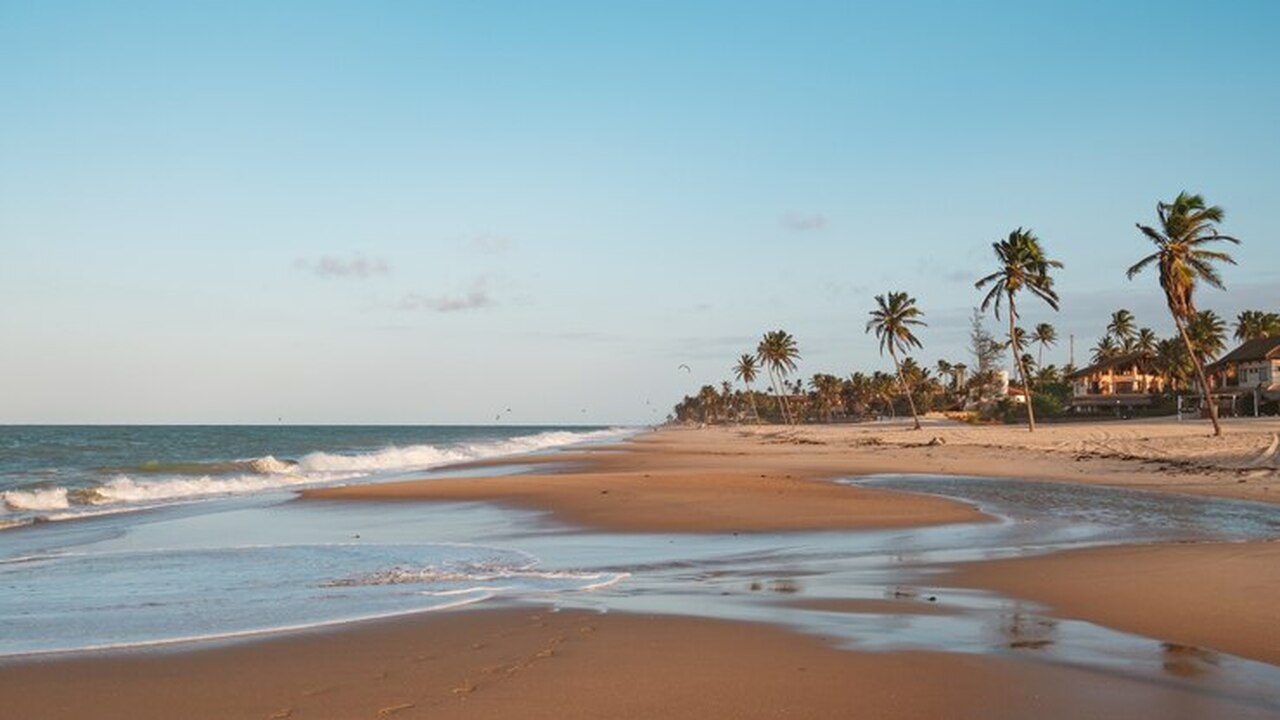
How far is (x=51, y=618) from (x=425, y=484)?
2366 cm

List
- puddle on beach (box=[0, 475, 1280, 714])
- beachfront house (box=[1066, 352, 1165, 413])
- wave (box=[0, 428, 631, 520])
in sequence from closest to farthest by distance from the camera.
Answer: puddle on beach (box=[0, 475, 1280, 714]), wave (box=[0, 428, 631, 520]), beachfront house (box=[1066, 352, 1165, 413])

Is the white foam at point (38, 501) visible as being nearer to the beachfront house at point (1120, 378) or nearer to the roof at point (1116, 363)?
the beachfront house at point (1120, 378)

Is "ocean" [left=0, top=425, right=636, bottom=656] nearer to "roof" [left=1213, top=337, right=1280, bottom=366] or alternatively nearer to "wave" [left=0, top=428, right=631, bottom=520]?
"wave" [left=0, top=428, right=631, bottom=520]

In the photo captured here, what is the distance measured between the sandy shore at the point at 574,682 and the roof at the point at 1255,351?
85269 mm

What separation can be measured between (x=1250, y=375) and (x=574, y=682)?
91983 millimetres

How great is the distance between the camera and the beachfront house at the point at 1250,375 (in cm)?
7788

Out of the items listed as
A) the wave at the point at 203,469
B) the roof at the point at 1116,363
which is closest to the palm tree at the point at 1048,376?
the roof at the point at 1116,363

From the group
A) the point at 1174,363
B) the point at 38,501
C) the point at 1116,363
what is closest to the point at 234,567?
the point at 38,501

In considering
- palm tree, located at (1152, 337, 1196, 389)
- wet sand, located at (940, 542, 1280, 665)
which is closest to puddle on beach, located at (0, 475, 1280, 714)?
wet sand, located at (940, 542, 1280, 665)

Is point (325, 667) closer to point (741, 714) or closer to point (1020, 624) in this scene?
point (741, 714)

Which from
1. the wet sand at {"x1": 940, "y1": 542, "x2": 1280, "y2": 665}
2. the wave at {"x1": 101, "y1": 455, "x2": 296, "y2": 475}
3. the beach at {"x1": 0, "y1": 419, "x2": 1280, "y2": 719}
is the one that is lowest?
the wet sand at {"x1": 940, "y1": 542, "x2": 1280, "y2": 665}

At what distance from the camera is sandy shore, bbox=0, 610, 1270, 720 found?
6.39m

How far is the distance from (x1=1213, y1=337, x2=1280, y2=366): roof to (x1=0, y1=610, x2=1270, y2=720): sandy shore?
280 ft

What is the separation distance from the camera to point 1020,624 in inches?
353
